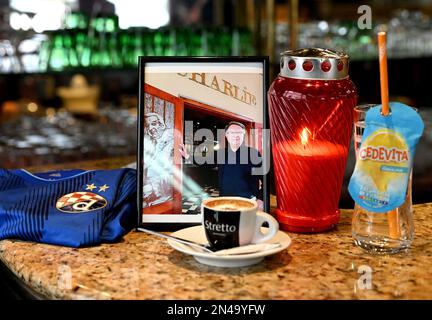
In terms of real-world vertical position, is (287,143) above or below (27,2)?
below

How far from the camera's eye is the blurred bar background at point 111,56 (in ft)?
10.6

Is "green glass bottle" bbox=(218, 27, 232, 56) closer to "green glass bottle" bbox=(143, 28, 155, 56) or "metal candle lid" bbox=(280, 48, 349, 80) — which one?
"green glass bottle" bbox=(143, 28, 155, 56)

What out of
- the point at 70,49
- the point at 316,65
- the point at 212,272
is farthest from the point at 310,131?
the point at 70,49

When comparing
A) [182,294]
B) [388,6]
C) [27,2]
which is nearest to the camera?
[182,294]

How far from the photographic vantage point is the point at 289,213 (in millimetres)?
1439

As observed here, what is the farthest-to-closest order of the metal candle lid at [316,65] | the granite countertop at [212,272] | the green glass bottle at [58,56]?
the green glass bottle at [58,56]
the metal candle lid at [316,65]
the granite countertop at [212,272]

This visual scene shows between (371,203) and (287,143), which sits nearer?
(371,203)

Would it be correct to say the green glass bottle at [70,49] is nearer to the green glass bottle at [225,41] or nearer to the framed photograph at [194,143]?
the green glass bottle at [225,41]

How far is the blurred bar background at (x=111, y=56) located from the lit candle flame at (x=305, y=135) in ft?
3.91

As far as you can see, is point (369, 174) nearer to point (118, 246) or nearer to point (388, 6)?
point (118, 246)

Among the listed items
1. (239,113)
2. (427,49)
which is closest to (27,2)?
(427,49)

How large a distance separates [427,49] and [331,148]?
3.74 m

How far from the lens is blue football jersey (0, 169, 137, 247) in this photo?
1373 mm

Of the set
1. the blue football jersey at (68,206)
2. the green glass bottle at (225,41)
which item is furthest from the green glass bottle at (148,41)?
the blue football jersey at (68,206)
